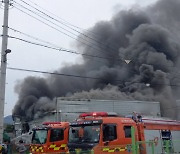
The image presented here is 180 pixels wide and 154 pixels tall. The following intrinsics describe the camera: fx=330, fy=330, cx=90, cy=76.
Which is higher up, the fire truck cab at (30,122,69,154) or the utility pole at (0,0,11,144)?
the utility pole at (0,0,11,144)

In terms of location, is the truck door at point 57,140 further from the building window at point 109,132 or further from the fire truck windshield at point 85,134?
the building window at point 109,132

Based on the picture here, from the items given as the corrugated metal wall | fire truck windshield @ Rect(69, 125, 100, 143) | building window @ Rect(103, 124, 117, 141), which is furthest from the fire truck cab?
the corrugated metal wall

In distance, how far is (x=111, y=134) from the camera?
11.3 meters

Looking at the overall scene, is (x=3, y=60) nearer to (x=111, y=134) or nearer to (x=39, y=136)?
(x=39, y=136)

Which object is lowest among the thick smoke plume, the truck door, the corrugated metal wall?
the truck door

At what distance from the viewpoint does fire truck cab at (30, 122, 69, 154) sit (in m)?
14.5

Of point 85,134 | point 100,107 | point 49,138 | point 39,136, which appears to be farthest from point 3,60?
point 100,107

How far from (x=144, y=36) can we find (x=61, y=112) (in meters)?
17.3

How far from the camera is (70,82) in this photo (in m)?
39.5

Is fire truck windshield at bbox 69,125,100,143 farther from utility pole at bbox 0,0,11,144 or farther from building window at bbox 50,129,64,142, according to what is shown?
utility pole at bbox 0,0,11,144

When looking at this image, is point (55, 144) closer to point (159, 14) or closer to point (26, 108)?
point (26, 108)

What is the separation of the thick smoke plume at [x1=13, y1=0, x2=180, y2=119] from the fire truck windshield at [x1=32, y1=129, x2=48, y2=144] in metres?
12.7

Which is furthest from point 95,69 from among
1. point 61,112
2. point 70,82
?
point 61,112

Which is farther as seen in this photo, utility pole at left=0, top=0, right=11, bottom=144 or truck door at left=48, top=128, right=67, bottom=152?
truck door at left=48, top=128, right=67, bottom=152
